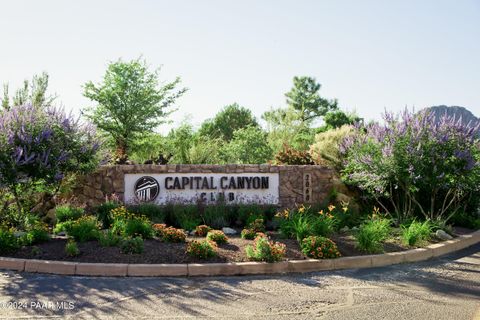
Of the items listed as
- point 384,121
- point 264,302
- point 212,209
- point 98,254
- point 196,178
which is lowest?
point 264,302

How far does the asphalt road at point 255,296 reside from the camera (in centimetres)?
547

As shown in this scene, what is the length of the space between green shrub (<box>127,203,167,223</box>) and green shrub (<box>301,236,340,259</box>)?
14.1 ft

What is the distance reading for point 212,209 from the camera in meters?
11.7

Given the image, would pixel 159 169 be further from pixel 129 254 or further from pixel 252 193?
pixel 129 254

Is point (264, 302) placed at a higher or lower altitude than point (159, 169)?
lower

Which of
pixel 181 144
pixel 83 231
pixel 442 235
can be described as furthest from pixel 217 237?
pixel 181 144

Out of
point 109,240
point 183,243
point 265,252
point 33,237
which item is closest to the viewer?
point 265,252

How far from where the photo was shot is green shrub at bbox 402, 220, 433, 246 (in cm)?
908

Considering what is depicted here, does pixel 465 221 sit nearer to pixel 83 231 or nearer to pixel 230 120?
pixel 83 231

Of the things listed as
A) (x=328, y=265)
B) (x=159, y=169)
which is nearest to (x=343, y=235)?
(x=328, y=265)

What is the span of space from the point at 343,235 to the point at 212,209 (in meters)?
3.24

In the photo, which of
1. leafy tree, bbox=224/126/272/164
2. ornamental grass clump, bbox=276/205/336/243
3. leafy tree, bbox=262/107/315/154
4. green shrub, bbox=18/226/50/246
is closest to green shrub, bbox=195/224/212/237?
ornamental grass clump, bbox=276/205/336/243

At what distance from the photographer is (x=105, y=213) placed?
11.0 metres

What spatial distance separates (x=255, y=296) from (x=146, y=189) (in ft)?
22.8
